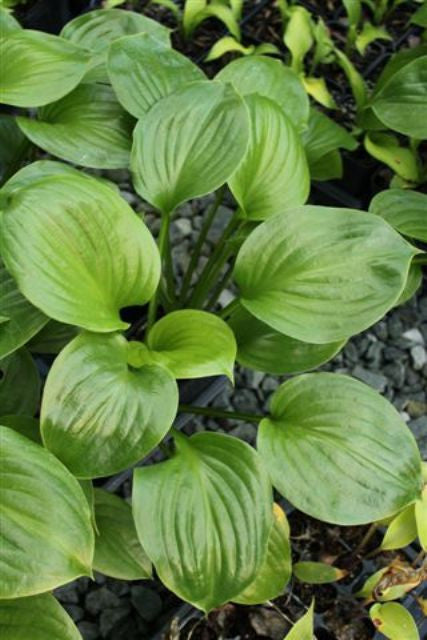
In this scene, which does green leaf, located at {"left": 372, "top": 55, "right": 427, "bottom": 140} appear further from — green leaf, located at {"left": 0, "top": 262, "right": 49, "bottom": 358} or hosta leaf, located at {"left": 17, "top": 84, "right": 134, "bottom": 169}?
green leaf, located at {"left": 0, "top": 262, "right": 49, "bottom": 358}

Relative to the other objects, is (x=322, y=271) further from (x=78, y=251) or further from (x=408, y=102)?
(x=408, y=102)

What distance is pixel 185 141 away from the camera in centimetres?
114

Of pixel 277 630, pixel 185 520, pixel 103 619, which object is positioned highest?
pixel 185 520

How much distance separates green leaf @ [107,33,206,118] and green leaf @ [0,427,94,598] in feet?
1.95

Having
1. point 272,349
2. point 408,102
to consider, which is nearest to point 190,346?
point 272,349

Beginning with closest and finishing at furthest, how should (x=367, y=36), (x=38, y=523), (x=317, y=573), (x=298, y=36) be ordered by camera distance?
(x=38, y=523)
(x=317, y=573)
(x=298, y=36)
(x=367, y=36)

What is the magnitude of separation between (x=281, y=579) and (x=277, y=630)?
15 cm

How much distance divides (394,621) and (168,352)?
1.57 feet

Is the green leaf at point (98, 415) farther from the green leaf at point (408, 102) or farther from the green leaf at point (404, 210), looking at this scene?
the green leaf at point (408, 102)

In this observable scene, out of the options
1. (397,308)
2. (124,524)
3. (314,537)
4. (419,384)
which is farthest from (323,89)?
(124,524)

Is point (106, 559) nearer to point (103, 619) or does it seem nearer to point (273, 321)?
point (103, 619)

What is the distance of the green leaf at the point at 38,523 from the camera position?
76 centimetres

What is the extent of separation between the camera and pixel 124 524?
1056 mm

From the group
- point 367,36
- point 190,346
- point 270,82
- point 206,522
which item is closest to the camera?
point 206,522
